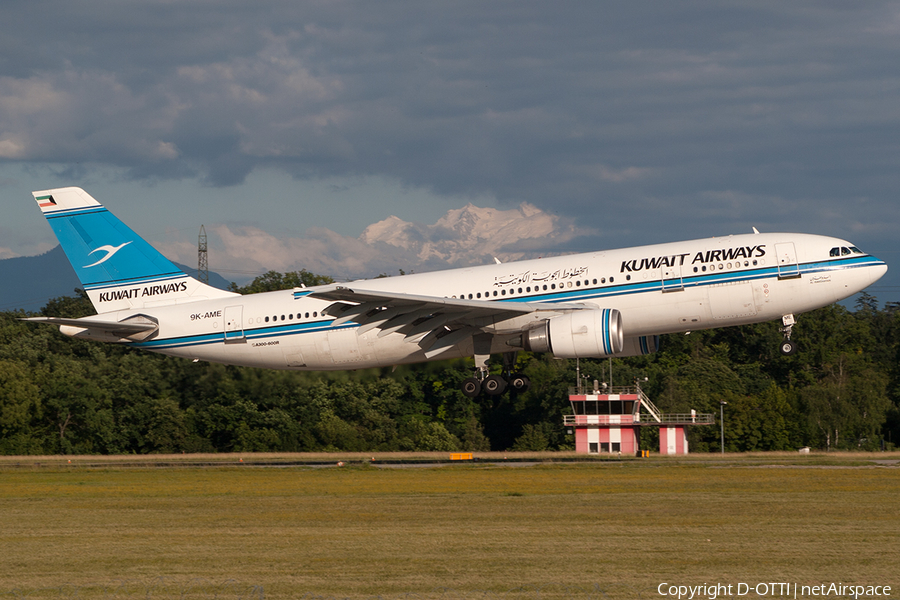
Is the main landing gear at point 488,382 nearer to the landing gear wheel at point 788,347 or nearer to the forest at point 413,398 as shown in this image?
the forest at point 413,398

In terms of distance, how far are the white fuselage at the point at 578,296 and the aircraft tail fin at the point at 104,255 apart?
176 centimetres

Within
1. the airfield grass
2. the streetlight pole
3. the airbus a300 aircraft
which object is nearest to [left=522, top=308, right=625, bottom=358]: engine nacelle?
the airbus a300 aircraft

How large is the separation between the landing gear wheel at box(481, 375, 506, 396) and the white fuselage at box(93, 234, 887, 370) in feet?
3.88

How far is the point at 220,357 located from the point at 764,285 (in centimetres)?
2055

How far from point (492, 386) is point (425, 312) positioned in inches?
161

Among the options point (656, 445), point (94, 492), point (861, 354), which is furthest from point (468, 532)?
point (861, 354)

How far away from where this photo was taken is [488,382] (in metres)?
35.2

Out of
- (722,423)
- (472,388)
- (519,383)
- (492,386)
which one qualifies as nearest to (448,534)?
(492,386)

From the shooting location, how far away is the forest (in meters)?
54.6

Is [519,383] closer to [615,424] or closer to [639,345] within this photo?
[639,345]

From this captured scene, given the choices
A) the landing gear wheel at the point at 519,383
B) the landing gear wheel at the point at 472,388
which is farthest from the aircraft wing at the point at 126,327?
the landing gear wheel at the point at 519,383

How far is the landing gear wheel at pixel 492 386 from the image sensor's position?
3512 centimetres

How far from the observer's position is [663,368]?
292ft

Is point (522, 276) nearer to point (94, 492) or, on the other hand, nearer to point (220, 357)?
point (220, 357)
